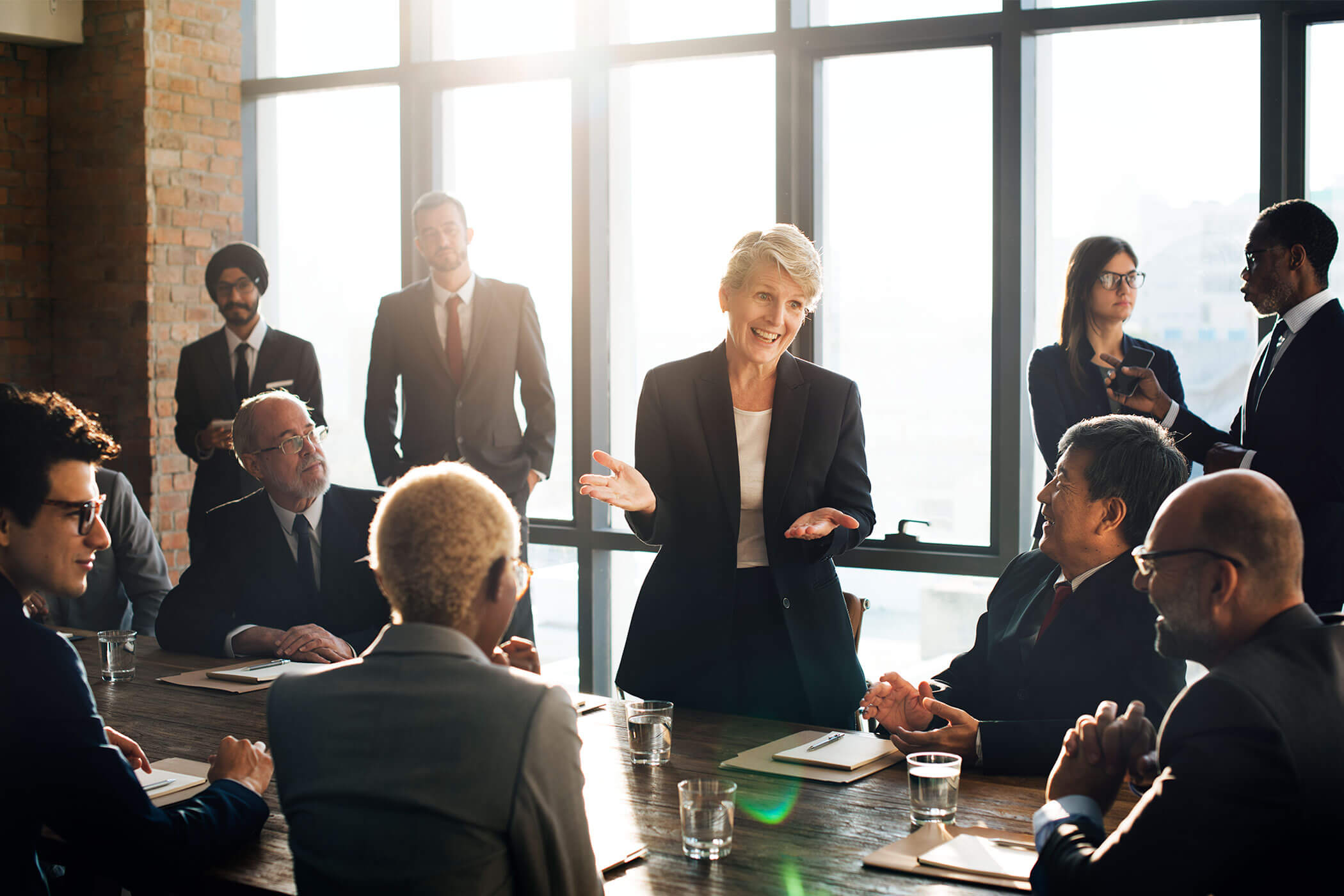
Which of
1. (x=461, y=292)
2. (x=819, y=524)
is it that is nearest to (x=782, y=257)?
(x=819, y=524)

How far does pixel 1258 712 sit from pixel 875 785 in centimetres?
84

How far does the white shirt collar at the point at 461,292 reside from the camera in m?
5.00

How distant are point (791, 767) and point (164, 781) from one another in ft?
3.56

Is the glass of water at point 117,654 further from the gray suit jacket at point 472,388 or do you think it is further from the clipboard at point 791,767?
the gray suit jacket at point 472,388

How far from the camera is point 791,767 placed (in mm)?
2078

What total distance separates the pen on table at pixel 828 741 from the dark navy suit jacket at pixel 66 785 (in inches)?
41.3

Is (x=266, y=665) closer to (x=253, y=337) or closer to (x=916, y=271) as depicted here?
(x=253, y=337)

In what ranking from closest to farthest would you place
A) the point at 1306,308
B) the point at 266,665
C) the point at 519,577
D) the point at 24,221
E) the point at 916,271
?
the point at 519,577
the point at 266,665
the point at 1306,308
the point at 916,271
the point at 24,221

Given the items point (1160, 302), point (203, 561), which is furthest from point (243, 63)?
point (1160, 302)

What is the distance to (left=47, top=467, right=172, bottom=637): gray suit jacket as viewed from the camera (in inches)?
146

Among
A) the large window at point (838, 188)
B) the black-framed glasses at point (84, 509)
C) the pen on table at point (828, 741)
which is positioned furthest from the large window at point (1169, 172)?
the black-framed glasses at point (84, 509)

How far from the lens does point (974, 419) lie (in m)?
4.80

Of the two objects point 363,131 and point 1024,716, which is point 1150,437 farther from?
point 363,131

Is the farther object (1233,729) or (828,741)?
(828,741)
